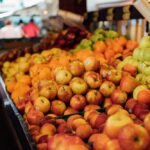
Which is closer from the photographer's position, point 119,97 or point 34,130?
point 34,130

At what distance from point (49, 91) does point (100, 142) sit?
2.89ft

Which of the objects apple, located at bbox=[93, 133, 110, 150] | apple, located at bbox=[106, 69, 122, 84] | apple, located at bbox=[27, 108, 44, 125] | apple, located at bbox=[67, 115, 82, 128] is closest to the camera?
apple, located at bbox=[93, 133, 110, 150]

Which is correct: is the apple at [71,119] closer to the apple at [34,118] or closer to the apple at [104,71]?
the apple at [34,118]

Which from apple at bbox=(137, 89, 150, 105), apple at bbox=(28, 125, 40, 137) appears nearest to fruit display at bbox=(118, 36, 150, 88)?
apple at bbox=(137, 89, 150, 105)

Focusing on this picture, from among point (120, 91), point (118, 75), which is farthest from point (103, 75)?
point (120, 91)

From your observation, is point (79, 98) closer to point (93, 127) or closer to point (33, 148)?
point (93, 127)

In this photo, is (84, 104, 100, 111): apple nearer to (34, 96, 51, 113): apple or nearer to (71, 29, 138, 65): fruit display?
(34, 96, 51, 113): apple

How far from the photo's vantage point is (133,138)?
1.16 meters

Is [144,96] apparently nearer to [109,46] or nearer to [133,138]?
[133,138]

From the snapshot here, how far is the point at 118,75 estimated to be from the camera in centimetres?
220

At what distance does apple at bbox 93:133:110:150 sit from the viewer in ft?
4.23

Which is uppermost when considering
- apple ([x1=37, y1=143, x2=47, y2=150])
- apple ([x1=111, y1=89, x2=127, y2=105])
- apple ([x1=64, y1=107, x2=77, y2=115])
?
apple ([x1=111, y1=89, x2=127, y2=105])

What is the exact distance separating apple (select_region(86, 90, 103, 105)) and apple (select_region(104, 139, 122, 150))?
0.86 metres

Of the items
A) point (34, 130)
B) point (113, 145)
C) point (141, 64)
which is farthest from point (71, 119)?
point (141, 64)
